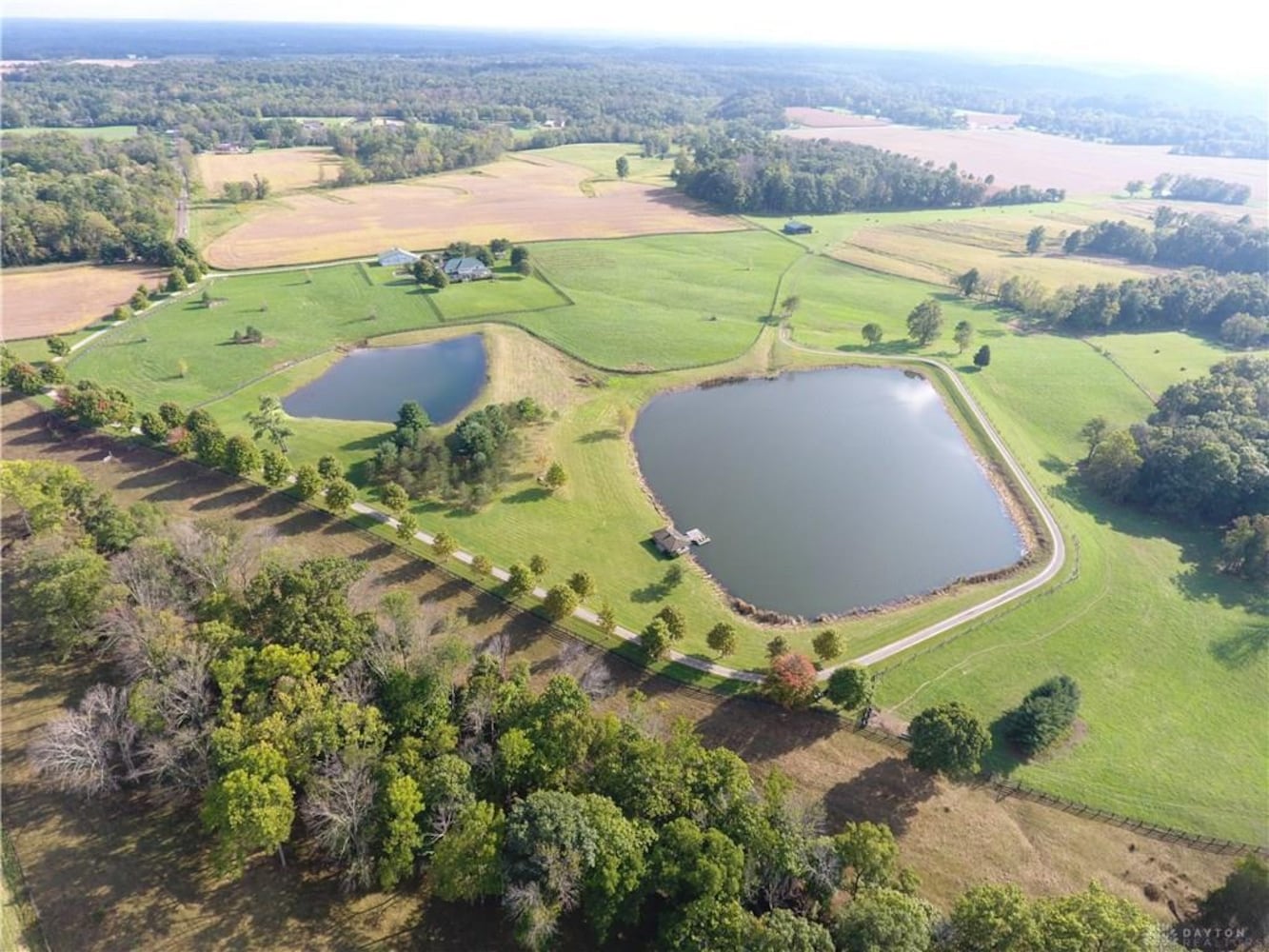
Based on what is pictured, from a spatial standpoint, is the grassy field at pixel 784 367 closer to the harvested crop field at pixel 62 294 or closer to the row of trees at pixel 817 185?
the harvested crop field at pixel 62 294

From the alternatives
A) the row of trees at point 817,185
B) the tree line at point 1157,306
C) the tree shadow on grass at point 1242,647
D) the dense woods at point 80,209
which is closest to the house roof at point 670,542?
the tree shadow on grass at point 1242,647

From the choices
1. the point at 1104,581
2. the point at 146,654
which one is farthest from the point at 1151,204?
the point at 146,654

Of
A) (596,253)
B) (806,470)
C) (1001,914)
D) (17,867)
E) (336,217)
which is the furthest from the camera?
(336,217)

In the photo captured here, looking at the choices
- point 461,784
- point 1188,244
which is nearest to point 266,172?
point 461,784

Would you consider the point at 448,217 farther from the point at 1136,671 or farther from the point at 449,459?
the point at 1136,671

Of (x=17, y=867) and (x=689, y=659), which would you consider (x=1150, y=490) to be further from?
(x=17, y=867)

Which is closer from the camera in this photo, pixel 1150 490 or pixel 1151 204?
pixel 1150 490

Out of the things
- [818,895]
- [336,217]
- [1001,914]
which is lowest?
[818,895]
